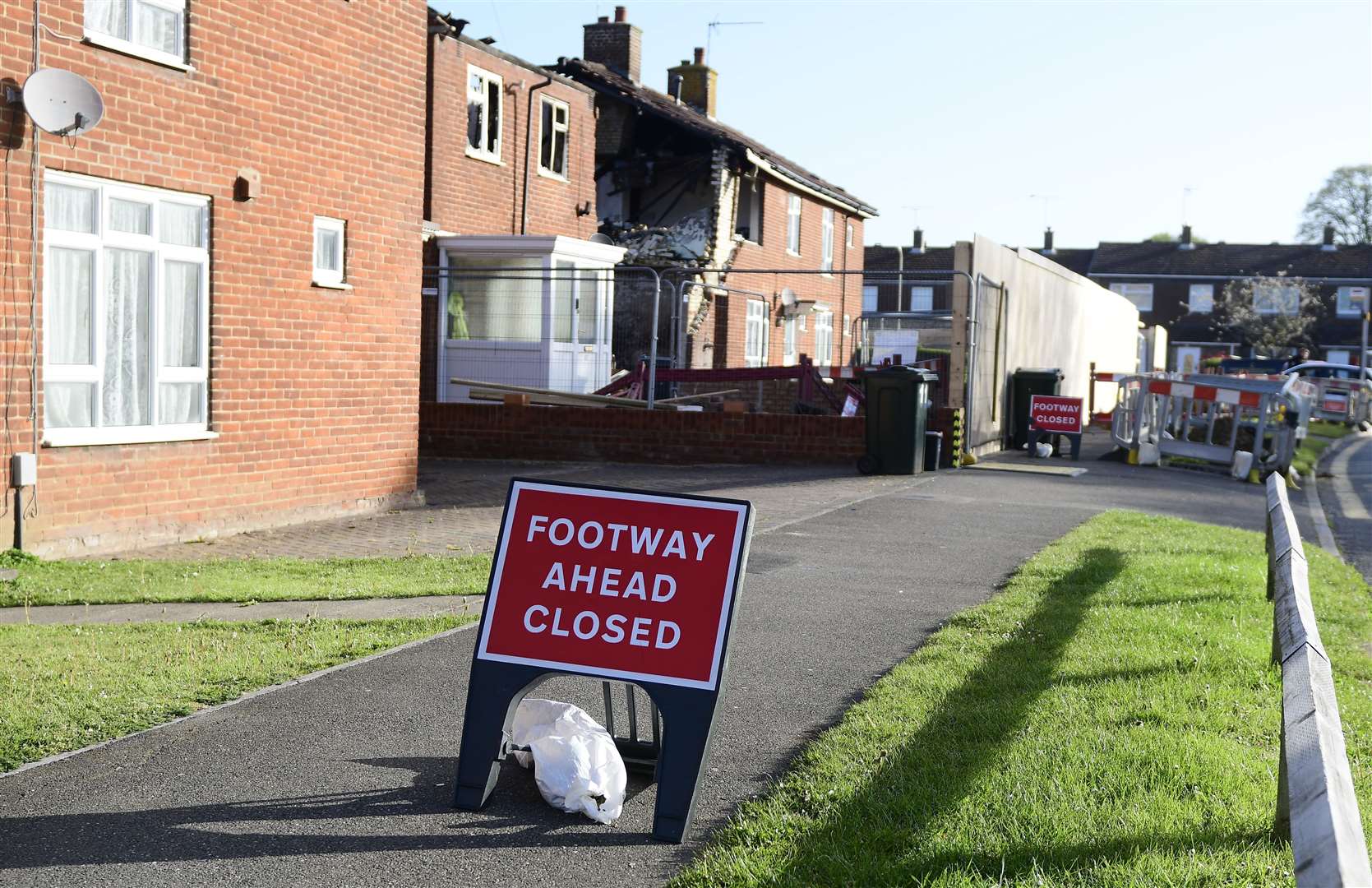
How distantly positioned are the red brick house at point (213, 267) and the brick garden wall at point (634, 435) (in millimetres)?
4582

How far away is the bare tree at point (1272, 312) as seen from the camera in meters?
66.2

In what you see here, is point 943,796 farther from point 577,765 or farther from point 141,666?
point 141,666

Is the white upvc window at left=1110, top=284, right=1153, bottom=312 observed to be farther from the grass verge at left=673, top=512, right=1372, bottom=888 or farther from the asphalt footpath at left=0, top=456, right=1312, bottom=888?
the asphalt footpath at left=0, top=456, right=1312, bottom=888

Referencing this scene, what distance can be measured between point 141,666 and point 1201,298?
73.4 meters

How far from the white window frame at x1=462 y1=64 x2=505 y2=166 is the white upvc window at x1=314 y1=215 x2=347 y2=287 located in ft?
37.7

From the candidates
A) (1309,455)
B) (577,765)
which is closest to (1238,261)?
(1309,455)

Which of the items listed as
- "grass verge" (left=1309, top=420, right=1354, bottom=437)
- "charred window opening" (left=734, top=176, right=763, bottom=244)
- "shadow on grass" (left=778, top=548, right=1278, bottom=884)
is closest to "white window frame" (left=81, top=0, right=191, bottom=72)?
"shadow on grass" (left=778, top=548, right=1278, bottom=884)

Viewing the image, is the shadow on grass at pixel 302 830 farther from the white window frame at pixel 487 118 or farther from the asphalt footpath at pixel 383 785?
the white window frame at pixel 487 118

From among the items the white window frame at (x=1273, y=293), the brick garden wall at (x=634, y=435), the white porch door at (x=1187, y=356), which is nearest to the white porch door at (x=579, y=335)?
the brick garden wall at (x=634, y=435)

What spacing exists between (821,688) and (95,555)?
652 cm

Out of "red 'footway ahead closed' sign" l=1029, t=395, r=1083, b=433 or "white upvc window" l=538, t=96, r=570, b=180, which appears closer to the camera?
"red 'footway ahead closed' sign" l=1029, t=395, r=1083, b=433

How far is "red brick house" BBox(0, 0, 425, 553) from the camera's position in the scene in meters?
10.1

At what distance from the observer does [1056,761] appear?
5020 mm

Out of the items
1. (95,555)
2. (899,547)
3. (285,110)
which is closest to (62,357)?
(95,555)
